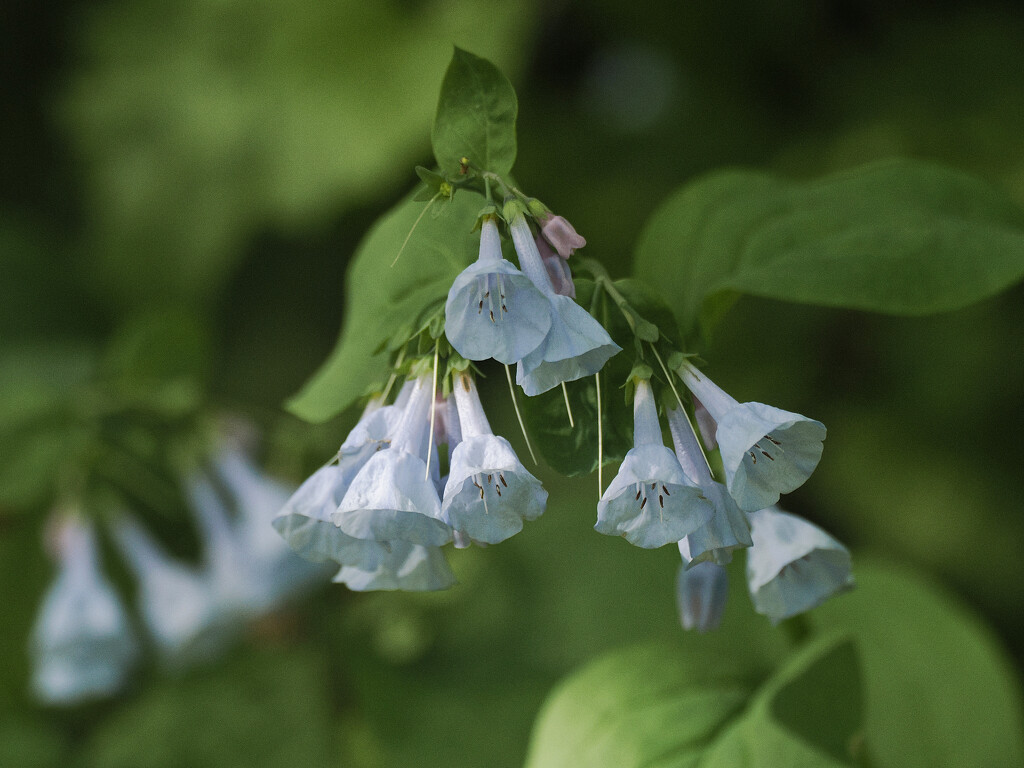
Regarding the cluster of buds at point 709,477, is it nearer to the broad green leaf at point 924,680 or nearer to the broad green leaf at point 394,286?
the broad green leaf at point 394,286

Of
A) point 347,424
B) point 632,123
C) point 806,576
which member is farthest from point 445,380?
point 632,123

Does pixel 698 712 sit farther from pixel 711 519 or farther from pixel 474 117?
pixel 474 117

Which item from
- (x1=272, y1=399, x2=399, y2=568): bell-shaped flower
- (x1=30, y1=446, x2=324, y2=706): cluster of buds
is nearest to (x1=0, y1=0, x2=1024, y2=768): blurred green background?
(x1=30, y1=446, x2=324, y2=706): cluster of buds

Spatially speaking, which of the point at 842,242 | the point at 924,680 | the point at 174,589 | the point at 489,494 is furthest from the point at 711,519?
the point at 174,589

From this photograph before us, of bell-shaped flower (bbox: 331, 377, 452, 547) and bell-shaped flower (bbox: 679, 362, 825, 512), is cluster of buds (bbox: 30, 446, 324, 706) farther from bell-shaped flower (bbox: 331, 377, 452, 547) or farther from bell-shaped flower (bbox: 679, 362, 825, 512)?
bell-shaped flower (bbox: 679, 362, 825, 512)

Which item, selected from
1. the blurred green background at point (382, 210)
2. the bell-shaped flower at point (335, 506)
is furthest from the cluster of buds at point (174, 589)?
the bell-shaped flower at point (335, 506)

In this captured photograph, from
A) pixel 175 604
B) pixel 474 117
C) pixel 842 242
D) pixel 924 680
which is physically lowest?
pixel 924 680
